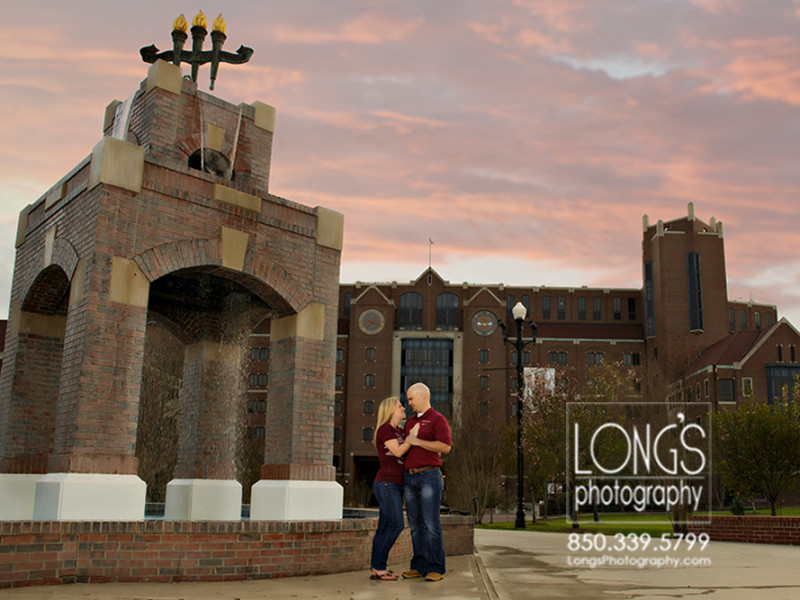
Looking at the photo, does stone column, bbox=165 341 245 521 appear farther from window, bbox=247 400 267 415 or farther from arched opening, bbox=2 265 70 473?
window, bbox=247 400 267 415

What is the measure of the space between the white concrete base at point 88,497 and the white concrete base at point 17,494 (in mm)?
2119

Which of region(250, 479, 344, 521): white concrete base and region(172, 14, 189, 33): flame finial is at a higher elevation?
region(172, 14, 189, 33): flame finial

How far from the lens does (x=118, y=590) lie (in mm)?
6668

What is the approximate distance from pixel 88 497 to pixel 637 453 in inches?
967

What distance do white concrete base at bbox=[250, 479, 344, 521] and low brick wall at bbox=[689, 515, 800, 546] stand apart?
35.4 ft

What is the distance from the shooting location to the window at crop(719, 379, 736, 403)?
202 feet

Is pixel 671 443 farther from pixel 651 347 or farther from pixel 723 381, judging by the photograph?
pixel 651 347

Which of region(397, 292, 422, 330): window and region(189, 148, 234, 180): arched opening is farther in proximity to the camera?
region(397, 292, 422, 330): window

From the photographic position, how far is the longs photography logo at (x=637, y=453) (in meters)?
24.7

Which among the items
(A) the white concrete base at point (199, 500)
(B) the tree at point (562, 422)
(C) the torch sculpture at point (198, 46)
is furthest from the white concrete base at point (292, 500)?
(B) the tree at point (562, 422)

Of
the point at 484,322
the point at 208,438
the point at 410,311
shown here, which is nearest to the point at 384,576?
the point at 208,438

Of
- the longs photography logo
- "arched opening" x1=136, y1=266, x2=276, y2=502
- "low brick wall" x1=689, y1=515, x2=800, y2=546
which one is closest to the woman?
"arched opening" x1=136, y1=266, x2=276, y2=502

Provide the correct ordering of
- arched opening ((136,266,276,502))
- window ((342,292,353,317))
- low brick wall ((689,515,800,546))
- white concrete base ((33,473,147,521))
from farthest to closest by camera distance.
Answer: window ((342,292,353,317)) < low brick wall ((689,515,800,546)) < arched opening ((136,266,276,502)) < white concrete base ((33,473,147,521))

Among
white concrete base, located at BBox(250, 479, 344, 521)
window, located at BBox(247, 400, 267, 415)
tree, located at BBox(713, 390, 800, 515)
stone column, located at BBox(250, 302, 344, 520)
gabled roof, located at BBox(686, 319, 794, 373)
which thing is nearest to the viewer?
white concrete base, located at BBox(250, 479, 344, 521)
